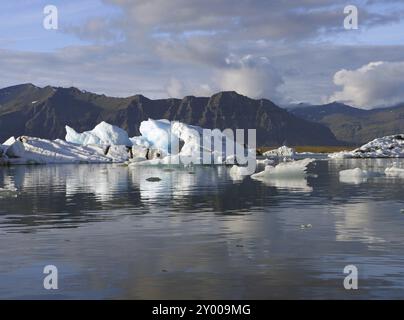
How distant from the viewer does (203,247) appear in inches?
802

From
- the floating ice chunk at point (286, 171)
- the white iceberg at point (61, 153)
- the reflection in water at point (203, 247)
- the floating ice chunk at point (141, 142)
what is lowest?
the reflection in water at point (203, 247)

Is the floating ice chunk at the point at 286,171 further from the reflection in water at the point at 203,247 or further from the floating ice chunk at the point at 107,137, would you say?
the floating ice chunk at the point at 107,137

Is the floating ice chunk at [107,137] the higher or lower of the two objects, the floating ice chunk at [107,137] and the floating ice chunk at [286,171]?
the higher

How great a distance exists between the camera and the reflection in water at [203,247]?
1474 centimetres

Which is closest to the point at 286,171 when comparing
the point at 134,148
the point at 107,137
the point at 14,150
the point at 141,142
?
the point at 134,148

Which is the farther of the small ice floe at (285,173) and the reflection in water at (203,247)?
the small ice floe at (285,173)

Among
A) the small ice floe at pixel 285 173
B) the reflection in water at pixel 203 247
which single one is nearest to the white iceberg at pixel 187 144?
the small ice floe at pixel 285 173

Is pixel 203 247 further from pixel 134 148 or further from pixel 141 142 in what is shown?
pixel 141 142

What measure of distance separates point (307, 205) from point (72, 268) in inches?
791

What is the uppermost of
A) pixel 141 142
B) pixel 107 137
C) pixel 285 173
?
pixel 107 137

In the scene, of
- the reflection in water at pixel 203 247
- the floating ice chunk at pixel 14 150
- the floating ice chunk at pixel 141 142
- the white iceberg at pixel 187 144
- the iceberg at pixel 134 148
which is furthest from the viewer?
the floating ice chunk at pixel 141 142

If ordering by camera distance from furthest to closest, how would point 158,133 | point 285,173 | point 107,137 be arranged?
point 107,137
point 158,133
point 285,173
